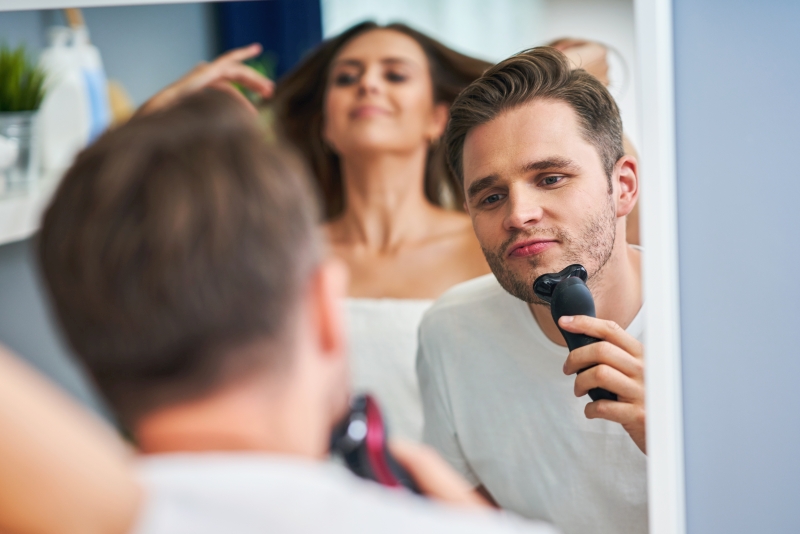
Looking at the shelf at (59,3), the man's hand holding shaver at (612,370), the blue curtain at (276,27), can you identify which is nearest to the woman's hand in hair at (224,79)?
the blue curtain at (276,27)

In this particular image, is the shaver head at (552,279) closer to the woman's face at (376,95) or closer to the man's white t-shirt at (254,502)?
the woman's face at (376,95)

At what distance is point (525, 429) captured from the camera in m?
0.85

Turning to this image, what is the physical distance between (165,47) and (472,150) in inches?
17.5

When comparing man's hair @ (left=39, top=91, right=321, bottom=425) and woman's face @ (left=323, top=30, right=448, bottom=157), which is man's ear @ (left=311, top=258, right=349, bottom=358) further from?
woman's face @ (left=323, top=30, right=448, bottom=157)

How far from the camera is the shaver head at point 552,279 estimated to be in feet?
2.71

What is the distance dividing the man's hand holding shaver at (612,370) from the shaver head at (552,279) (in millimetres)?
35

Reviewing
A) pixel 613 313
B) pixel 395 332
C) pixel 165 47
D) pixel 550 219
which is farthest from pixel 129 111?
pixel 613 313

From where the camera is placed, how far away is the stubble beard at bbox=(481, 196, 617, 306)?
0.82m

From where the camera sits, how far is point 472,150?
85cm

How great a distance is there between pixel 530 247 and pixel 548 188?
70 mm

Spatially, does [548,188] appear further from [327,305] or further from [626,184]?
[327,305]

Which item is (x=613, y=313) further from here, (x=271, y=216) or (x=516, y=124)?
(x=271, y=216)

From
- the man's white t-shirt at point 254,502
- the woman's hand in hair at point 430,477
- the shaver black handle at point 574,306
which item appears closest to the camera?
the man's white t-shirt at point 254,502

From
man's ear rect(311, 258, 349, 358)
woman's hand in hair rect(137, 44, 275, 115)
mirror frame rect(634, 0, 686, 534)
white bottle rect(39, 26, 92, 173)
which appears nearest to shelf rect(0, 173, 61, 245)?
white bottle rect(39, 26, 92, 173)
